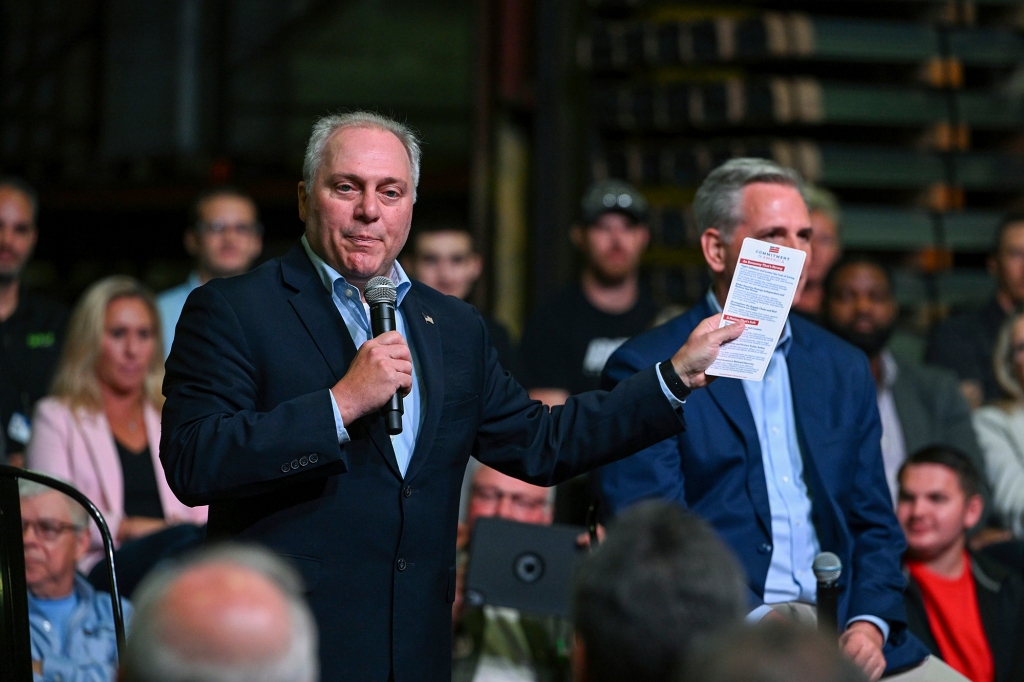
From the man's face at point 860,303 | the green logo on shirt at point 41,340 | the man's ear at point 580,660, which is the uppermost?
the man's face at point 860,303

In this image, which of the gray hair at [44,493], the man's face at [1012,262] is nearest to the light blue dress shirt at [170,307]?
the gray hair at [44,493]

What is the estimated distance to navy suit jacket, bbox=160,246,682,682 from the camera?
6.26 feet

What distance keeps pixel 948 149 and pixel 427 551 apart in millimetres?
4417

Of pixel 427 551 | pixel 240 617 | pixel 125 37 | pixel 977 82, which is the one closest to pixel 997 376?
pixel 977 82

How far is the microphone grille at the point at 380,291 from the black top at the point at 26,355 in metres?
2.24

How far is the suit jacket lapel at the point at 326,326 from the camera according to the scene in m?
2.05

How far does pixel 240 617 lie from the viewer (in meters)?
1.12

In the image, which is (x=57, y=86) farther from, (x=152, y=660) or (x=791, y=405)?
(x=152, y=660)

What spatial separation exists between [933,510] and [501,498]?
123cm

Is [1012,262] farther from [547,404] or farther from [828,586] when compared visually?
[828,586]

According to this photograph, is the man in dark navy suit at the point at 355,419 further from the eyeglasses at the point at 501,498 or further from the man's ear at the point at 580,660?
the eyeglasses at the point at 501,498

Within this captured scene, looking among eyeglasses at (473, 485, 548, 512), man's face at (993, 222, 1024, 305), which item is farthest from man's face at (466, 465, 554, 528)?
man's face at (993, 222, 1024, 305)

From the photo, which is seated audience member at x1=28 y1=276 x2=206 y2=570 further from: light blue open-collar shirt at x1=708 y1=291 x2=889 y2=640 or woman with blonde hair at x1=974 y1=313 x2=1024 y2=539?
woman with blonde hair at x1=974 y1=313 x2=1024 y2=539

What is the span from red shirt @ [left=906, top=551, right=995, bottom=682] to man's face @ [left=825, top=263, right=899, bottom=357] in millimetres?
914
